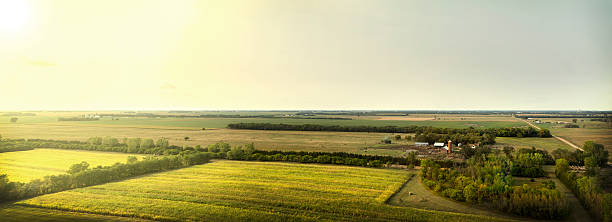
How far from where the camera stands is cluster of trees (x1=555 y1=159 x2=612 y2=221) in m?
19.9

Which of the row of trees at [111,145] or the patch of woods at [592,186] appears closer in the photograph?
the patch of woods at [592,186]

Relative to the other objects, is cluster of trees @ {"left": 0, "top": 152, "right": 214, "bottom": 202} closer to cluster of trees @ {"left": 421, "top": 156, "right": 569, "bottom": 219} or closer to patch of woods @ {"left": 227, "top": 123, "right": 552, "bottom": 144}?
cluster of trees @ {"left": 421, "top": 156, "right": 569, "bottom": 219}

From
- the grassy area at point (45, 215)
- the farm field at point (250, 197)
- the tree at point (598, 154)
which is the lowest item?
the grassy area at point (45, 215)

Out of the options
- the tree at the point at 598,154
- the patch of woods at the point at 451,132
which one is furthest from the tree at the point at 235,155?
the tree at the point at 598,154

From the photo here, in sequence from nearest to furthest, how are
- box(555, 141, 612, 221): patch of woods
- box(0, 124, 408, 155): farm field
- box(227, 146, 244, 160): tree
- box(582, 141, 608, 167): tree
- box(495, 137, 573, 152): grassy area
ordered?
box(555, 141, 612, 221): patch of woods, box(582, 141, 608, 167): tree, box(227, 146, 244, 160): tree, box(495, 137, 573, 152): grassy area, box(0, 124, 408, 155): farm field

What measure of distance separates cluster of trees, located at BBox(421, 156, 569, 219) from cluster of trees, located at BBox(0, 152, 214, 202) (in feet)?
95.5

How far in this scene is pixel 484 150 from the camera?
48.0 metres

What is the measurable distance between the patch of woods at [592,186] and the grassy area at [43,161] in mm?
46974

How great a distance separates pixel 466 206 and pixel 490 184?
3.44 metres

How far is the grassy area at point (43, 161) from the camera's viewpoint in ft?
113

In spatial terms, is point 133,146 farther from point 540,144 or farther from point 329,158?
point 540,144

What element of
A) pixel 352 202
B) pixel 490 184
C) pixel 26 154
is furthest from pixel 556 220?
pixel 26 154

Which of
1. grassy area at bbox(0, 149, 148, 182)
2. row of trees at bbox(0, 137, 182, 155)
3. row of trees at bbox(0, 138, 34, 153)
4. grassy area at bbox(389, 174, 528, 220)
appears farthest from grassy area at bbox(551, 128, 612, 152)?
row of trees at bbox(0, 138, 34, 153)

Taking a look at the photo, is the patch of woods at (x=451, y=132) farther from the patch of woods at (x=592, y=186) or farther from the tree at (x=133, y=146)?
the tree at (x=133, y=146)
